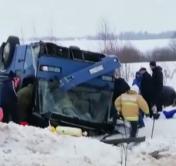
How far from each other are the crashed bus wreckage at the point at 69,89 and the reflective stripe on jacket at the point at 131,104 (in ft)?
1.90

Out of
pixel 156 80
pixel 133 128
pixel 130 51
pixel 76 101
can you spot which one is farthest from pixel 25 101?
pixel 130 51

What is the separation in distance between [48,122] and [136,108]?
2.00 metres

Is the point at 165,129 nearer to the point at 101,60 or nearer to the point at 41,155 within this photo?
the point at 101,60

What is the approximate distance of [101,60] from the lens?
52.2 feet

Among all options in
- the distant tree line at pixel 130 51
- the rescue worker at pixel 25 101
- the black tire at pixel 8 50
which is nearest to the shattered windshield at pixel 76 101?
the rescue worker at pixel 25 101

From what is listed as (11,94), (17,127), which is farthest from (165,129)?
(17,127)

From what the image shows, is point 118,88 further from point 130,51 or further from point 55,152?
point 130,51

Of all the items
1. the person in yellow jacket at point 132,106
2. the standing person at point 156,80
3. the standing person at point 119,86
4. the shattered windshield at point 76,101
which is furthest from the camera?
the standing person at point 156,80

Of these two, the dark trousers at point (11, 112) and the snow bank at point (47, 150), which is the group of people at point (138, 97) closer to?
the dark trousers at point (11, 112)

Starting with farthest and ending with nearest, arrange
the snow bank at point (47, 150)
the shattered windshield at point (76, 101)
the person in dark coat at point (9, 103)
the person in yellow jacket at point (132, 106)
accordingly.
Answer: the shattered windshield at point (76, 101) < the person in yellow jacket at point (132, 106) < the person in dark coat at point (9, 103) < the snow bank at point (47, 150)

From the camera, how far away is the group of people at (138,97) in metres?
14.9

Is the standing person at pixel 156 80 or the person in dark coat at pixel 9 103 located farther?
the standing person at pixel 156 80

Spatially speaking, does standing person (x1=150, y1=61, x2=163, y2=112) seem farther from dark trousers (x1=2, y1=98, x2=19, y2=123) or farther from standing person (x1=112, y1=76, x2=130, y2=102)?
dark trousers (x1=2, y1=98, x2=19, y2=123)

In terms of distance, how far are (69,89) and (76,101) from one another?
1.14ft
